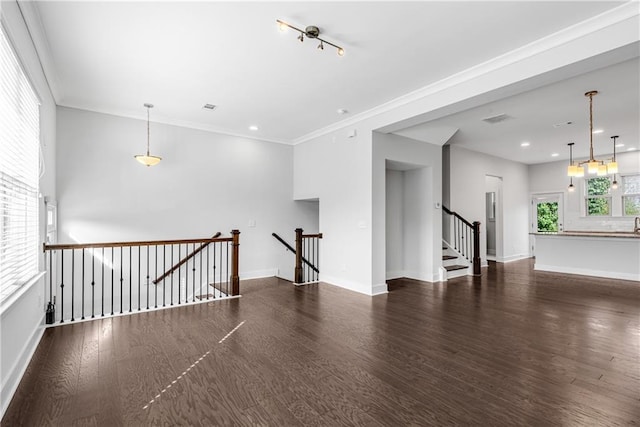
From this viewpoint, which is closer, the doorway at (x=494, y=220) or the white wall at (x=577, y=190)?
the white wall at (x=577, y=190)

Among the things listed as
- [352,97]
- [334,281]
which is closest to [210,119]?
[352,97]

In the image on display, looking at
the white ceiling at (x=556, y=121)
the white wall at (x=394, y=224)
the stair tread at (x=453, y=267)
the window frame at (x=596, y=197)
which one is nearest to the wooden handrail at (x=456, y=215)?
the stair tread at (x=453, y=267)

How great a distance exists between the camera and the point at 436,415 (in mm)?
2045

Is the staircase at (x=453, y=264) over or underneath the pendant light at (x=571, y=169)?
underneath

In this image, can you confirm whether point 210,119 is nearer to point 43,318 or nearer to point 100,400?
point 43,318

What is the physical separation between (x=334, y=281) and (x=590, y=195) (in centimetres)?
796

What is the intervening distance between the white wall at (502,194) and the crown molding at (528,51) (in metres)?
3.48

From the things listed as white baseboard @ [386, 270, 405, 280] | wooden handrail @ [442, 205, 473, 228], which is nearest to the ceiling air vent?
wooden handrail @ [442, 205, 473, 228]

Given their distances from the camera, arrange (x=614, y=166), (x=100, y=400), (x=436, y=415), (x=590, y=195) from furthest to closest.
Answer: (x=590, y=195), (x=614, y=166), (x=100, y=400), (x=436, y=415)

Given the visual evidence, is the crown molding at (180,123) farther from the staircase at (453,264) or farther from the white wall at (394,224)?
the staircase at (453,264)

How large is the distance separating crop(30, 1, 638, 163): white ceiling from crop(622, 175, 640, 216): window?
14.1 feet

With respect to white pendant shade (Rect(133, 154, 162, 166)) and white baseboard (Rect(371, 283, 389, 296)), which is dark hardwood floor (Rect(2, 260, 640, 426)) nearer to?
white baseboard (Rect(371, 283, 389, 296))

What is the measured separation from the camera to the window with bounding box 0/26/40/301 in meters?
2.32

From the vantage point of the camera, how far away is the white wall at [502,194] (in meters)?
7.70
